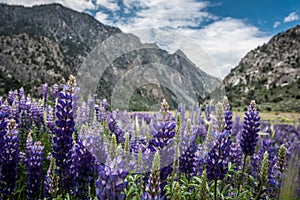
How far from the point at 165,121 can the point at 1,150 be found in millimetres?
2250

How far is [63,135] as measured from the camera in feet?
12.3

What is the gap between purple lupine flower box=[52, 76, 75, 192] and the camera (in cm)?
372

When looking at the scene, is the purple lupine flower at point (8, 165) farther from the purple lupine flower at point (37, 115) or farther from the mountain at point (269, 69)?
the mountain at point (269, 69)

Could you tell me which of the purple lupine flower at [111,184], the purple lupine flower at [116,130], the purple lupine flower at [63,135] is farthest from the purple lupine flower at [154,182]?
the purple lupine flower at [116,130]

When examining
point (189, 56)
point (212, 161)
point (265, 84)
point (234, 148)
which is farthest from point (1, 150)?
point (265, 84)

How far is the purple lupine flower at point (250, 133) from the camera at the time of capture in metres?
5.24

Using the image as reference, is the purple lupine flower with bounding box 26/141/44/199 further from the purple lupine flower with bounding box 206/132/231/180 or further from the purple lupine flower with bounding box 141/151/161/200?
the purple lupine flower with bounding box 206/132/231/180

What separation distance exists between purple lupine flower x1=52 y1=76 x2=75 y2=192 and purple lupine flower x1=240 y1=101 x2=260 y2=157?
3.06 m

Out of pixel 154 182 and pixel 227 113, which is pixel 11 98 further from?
pixel 154 182

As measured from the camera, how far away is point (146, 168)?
4324 mm

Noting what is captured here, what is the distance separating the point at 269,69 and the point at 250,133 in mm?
140620

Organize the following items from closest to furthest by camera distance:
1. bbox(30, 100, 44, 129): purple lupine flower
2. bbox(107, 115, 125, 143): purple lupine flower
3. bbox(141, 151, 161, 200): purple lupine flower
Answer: bbox(141, 151, 161, 200): purple lupine flower
bbox(107, 115, 125, 143): purple lupine flower
bbox(30, 100, 44, 129): purple lupine flower

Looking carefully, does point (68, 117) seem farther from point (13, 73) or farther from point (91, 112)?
point (13, 73)

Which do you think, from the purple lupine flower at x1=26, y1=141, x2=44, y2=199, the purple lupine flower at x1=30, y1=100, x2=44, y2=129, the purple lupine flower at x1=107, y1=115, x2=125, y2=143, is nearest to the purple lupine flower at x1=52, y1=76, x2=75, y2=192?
the purple lupine flower at x1=26, y1=141, x2=44, y2=199
